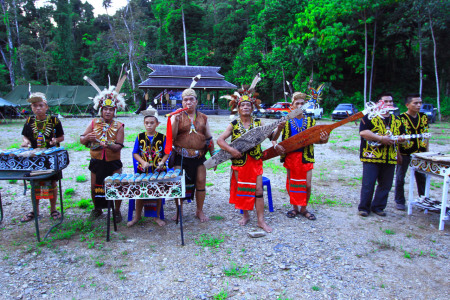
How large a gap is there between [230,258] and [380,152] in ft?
8.59

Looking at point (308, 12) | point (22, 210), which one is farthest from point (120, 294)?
point (308, 12)

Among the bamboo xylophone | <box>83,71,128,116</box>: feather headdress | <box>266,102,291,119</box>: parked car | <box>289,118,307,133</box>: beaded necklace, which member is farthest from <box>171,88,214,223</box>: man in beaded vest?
<box>266,102,291,119</box>: parked car

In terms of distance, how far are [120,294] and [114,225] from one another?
1338mm

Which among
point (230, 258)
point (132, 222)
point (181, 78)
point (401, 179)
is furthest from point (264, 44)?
point (230, 258)

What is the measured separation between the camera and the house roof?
26.6 metres

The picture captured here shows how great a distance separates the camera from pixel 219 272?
299 centimetres

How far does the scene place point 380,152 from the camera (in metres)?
4.19

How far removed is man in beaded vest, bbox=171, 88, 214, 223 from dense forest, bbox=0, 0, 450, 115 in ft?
53.1

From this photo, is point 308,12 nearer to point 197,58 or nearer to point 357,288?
point 197,58

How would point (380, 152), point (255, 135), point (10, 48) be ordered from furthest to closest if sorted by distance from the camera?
point (10, 48) < point (380, 152) < point (255, 135)

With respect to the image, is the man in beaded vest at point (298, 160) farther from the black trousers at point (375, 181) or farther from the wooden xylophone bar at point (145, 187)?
the wooden xylophone bar at point (145, 187)

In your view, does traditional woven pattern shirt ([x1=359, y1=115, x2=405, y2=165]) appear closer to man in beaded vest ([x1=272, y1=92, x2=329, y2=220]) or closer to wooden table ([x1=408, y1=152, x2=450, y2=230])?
wooden table ([x1=408, y1=152, x2=450, y2=230])

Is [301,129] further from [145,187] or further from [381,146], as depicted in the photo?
[145,187]

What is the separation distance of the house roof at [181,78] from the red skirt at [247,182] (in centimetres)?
2326
